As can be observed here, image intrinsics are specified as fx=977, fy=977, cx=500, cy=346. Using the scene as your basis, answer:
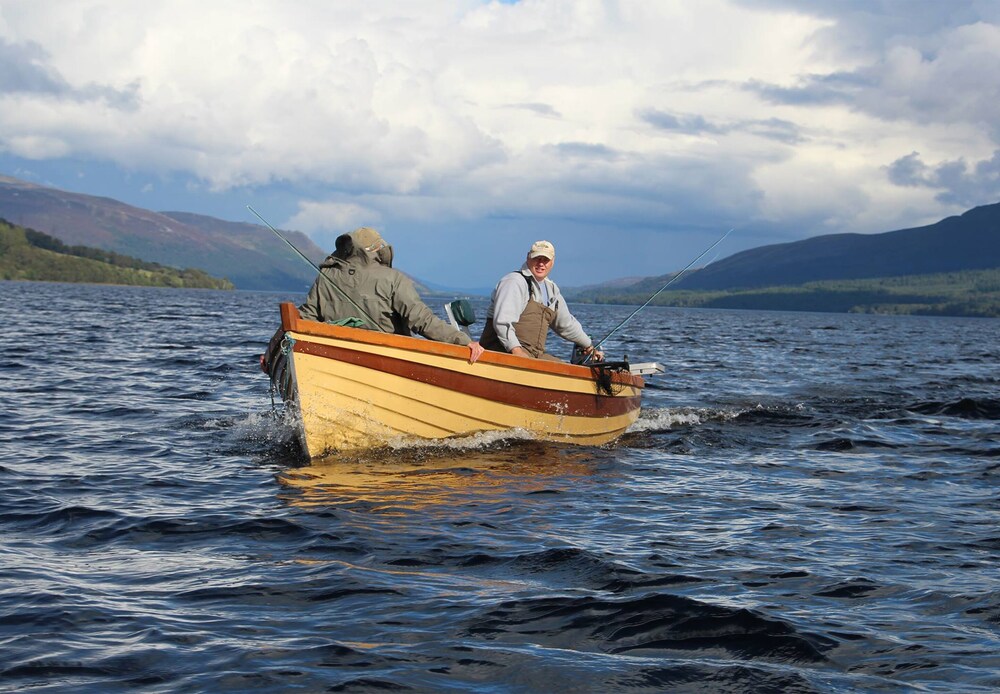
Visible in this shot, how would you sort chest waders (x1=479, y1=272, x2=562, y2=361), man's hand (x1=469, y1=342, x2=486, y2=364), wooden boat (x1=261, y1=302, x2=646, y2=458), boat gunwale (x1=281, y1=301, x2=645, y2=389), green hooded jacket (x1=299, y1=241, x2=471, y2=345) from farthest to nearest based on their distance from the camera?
chest waders (x1=479, y1=272, x2=562, y2=361) < green hooded jacket (x1=299, y1=241, x2=471, y2=345) < man's hand (x1=469, y1=342, x2=486, y2=364) < wooden boat (x1=261, y1=302, x2=646, y2=458) < boat gunwale (x1=281, y1=301, x2=645, y2=389)

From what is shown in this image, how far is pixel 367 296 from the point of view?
40.2 ft

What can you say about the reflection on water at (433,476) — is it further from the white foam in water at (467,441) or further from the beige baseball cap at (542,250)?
the beige baseball cap at (542,250)

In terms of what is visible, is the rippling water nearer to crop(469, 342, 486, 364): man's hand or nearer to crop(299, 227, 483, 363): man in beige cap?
crop(469, 342, 486, 364): man's hand

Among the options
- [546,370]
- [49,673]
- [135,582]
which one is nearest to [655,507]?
[546,370]

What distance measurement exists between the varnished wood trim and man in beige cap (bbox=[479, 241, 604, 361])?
58 cm

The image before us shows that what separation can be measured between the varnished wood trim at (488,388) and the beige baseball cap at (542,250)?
1.84 m

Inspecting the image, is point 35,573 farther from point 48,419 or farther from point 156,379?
point 156,379

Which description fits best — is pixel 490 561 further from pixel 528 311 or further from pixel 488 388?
pixel 528 311

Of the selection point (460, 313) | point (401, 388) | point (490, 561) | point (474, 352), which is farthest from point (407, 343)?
point (490, 561)

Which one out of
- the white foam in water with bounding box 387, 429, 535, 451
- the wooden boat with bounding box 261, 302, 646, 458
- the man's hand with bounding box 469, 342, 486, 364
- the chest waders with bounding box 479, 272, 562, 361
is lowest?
the white foam in water with bounding box 387, 429, 535, 451

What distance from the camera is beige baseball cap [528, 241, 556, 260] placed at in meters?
13.5

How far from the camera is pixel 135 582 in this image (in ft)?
21.9

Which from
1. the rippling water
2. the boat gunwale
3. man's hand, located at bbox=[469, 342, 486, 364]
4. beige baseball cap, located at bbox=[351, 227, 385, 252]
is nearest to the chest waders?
the boat gunwale

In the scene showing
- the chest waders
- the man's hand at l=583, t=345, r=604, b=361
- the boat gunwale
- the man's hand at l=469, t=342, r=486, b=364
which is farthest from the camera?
the man's hand at l=583, t=345, r=604, b=361
